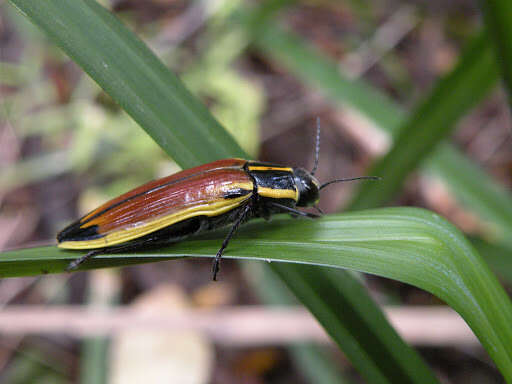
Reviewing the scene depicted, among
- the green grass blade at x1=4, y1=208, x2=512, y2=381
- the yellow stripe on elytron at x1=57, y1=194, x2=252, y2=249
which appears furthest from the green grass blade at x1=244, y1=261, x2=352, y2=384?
the green grass blade at x1=4, y1=208, x2=512, y2=381

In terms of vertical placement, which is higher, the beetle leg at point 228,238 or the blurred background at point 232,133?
the blurred background at point 232,133

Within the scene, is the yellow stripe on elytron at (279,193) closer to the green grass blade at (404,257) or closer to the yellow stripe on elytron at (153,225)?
the yellow stripe on elytron at (153,225)

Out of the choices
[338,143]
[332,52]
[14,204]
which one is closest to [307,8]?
[332,52]

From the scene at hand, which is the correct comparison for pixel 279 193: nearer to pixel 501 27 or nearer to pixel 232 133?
pixel 501 27

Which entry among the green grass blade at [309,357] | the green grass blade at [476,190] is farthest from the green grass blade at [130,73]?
the green grass blade at [476,190]

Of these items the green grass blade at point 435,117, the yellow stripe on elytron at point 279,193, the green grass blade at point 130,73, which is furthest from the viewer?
the green grass blade at point 435,117

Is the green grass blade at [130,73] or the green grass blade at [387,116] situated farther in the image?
the green grass blade at [387,116]

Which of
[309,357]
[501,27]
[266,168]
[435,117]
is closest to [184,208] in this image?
[266,168]

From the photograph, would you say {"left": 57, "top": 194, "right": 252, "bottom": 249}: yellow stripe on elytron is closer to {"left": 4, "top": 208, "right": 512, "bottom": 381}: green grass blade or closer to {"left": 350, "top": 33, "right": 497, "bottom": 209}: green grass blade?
{"left": 4, "top": 208, "right": 512, "bottom": 381}: green grass blade
